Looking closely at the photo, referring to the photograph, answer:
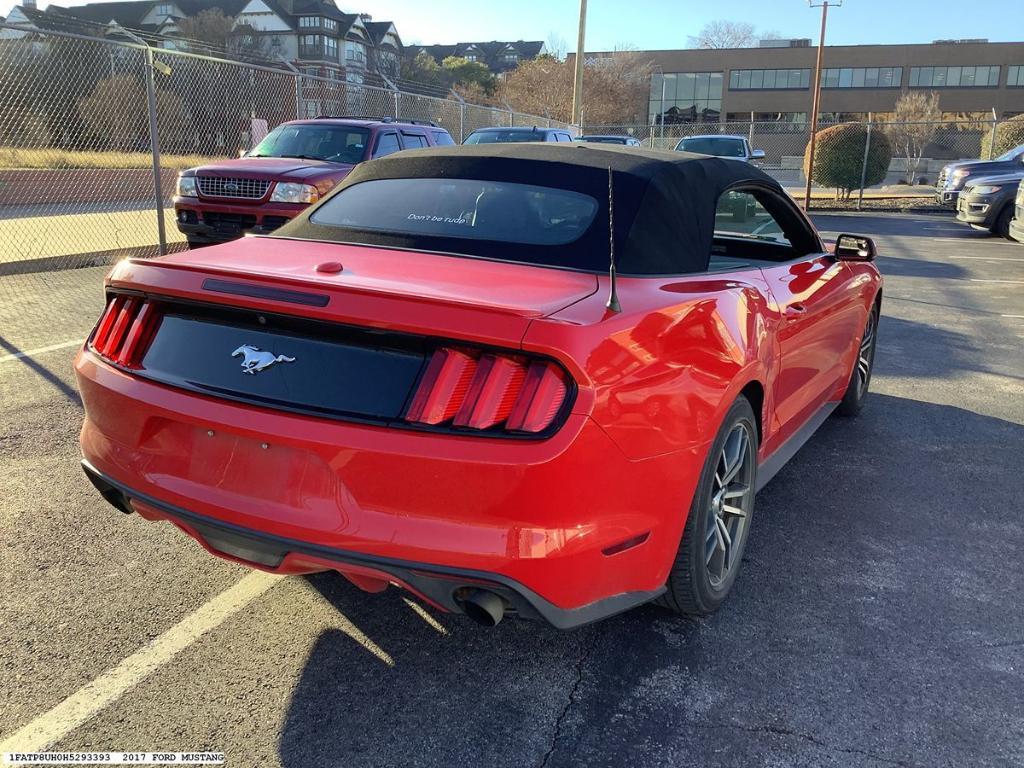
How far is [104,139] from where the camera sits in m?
14.1

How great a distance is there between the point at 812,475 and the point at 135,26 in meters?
70.7

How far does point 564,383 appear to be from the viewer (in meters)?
2.20

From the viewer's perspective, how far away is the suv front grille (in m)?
8.73

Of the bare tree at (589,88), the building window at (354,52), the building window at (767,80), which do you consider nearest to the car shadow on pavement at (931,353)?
the bare tree at (589,88)

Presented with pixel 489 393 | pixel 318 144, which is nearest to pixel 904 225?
pixel 318 144

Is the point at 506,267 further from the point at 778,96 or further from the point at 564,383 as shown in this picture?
the point at 778,96

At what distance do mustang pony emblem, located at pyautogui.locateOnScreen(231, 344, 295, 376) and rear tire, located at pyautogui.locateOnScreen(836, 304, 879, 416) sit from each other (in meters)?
3.67

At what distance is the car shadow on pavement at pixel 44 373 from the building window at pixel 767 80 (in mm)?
67745

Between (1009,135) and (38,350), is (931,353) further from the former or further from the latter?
(1009,135)

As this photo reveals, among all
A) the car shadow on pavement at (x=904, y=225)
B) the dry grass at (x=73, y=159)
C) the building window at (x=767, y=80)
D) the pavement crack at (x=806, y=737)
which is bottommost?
the pavement crack at (x=806, y=737)

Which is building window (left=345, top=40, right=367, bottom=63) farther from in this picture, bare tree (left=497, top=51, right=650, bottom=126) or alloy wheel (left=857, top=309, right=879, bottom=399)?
alloy wheel (left=857, top=309, right=879, bottom=399)

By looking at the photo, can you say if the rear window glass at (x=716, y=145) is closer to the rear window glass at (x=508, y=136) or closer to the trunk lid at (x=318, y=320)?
the rear window glass at (x=508, y=136)

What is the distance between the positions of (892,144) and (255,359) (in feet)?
146

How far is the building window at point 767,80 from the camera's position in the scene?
65438 millimetres
